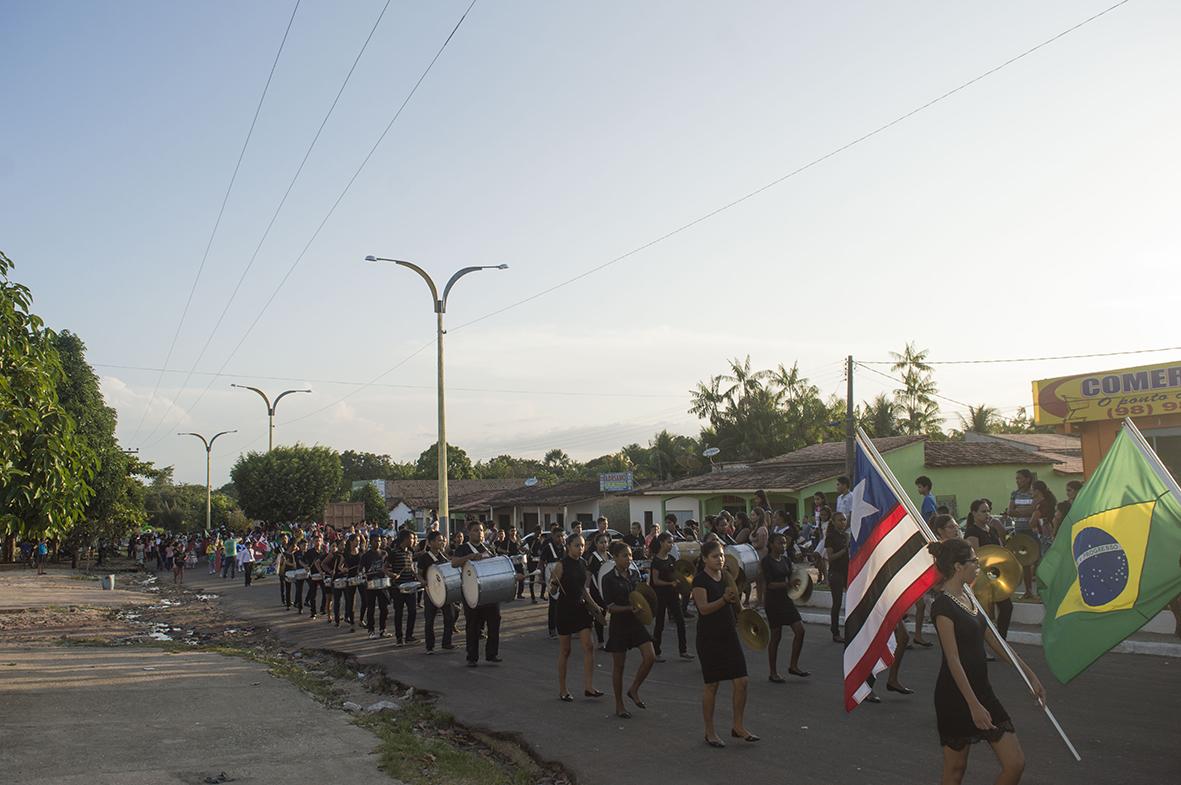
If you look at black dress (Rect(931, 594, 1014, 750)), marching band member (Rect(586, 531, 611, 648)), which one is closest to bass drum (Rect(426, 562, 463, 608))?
marching band member (Rect(586, 531, 611, 648))

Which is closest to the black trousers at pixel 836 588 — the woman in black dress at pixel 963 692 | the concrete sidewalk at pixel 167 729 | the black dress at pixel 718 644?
the black dress at pixel 718 644

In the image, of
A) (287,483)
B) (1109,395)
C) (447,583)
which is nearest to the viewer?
(447,583)

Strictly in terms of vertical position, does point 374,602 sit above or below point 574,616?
below

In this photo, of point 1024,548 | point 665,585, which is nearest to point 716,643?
point 665,585

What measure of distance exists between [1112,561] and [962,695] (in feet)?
8.67

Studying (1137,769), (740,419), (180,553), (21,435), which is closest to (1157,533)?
(1137,769)

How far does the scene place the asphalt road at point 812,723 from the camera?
23.9 ft

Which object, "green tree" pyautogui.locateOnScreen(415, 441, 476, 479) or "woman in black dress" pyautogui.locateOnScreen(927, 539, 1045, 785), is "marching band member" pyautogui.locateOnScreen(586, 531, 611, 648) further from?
"green tree" pyautogui.locateOnScreen(415, 441, 476, 479)

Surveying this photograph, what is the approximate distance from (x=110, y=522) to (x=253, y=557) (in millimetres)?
17113

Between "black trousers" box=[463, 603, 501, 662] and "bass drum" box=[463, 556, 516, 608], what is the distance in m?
0.13

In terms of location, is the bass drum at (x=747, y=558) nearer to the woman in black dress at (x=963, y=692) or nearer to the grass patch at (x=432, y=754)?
the grass patch at (x=432, y=754)

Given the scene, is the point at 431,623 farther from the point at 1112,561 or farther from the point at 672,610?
the point at 1112,561

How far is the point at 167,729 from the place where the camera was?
9203 millimetres

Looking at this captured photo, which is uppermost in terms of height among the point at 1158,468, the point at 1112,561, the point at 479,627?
the point at 1158,468
